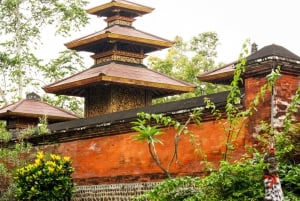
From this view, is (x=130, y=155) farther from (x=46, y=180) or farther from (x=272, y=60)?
(x=272, y=60)

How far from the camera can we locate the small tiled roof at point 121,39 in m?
19.5

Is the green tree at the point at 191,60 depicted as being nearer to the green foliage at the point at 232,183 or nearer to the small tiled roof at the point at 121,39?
the small tiled roof at the point at 121,39

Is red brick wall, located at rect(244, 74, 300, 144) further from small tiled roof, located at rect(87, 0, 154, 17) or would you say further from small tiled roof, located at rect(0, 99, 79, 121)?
small tiled roof, located at rect(87, 0, 154, 17)

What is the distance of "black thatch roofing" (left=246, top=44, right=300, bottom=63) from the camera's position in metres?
9.27

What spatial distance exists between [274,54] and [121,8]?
40.9 ft

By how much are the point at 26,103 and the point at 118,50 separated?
3.21 m

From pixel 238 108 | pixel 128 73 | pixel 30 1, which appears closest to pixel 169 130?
pixel 238 108

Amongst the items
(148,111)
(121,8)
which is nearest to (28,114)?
(121,8)

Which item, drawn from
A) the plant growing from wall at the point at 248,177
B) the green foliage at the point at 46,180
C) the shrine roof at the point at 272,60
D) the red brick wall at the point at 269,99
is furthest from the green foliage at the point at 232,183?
the green foliage at the point at 46,180

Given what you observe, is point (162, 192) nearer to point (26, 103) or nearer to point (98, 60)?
point (26, 103)

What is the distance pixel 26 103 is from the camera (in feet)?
62.1

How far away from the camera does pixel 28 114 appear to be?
18.3 meters

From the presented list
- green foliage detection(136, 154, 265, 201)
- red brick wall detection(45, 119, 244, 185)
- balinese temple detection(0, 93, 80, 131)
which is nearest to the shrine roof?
red brick wall detection(45, 119, 244, 185)

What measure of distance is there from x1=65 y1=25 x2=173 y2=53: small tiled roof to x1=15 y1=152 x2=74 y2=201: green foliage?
23.2 feet
